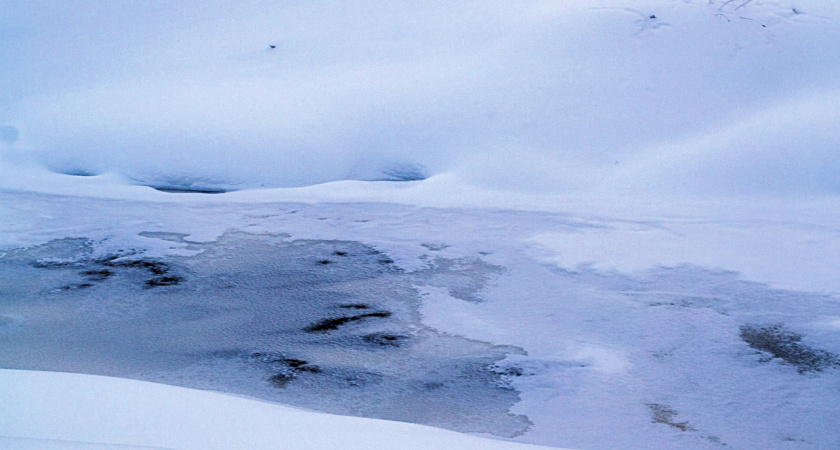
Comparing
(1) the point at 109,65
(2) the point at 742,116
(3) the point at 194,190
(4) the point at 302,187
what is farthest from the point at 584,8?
(1) the point at 109,65

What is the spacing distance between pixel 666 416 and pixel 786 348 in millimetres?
796

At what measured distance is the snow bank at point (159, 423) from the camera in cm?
157

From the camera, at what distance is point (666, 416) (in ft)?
7.82

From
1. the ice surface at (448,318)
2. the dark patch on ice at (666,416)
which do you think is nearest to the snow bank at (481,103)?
the ice surface at (448,318)

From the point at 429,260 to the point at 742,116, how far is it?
2.61 metres

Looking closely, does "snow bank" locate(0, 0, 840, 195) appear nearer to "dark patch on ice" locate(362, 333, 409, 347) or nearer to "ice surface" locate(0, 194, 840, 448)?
"ice surface" locate(0, 194, 840, 448)

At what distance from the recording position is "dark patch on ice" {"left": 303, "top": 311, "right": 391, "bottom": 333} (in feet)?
10.1

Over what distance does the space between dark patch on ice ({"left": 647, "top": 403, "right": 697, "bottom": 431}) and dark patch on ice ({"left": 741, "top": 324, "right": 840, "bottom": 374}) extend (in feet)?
1.99

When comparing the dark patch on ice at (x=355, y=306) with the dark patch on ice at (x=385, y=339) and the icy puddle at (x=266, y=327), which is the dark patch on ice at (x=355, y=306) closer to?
the icy puddle at (x=266, y=327)

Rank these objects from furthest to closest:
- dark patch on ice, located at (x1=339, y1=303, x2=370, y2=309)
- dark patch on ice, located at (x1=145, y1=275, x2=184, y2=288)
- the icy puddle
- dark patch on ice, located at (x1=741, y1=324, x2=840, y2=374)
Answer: dark patch on ice, located at (x1=145, y1=275, x2=184, y2=288)
dark patch on ice, located at (x1=339, y1=303, x2=370, y2=309)
dark patch on ice, located at (x1=741, y1=324, x2=840, y2=374)
the icy puddle

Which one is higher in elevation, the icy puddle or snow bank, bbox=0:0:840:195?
snow bank, bbox=0:0:840:195

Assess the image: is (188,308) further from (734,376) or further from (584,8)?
(584,8)

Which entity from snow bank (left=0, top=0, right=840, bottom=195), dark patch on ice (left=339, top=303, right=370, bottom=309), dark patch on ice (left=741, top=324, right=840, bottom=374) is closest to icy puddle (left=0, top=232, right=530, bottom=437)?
dark patch on ice (left=339, top=303, right=370, bottom=309)

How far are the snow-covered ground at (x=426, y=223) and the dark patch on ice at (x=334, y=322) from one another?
2 centimetres
